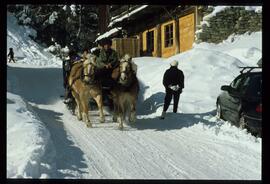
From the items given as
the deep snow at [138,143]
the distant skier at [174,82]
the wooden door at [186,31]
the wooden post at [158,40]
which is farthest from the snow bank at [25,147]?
the wooden post at [158,40]

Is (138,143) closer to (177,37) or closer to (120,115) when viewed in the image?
(120,115)

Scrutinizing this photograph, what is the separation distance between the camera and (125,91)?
1157 cm

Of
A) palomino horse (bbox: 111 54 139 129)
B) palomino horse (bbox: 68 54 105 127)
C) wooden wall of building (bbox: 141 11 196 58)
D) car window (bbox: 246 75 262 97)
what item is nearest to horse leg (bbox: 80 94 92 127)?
palomino horse (bbox: 68 54 105 127)

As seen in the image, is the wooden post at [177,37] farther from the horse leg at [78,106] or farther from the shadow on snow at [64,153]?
the shadow on snow at [64,153]

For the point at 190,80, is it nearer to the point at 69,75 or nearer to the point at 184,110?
the point at 184,110

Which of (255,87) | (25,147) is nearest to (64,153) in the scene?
(25,147)

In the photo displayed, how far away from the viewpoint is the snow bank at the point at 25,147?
701 cm

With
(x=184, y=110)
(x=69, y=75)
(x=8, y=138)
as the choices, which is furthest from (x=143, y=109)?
(x=8, y=138)

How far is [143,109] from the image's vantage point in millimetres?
14867

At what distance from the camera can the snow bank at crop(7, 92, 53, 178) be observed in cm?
701

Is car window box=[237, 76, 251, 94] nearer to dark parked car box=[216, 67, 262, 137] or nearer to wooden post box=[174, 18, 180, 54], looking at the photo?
dark parked car box=[216, 67, 262, 137]

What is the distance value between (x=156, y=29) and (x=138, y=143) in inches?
693

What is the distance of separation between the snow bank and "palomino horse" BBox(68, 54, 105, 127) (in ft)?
6.37
